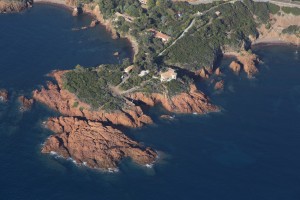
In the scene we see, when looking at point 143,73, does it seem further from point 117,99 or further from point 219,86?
point 219,86

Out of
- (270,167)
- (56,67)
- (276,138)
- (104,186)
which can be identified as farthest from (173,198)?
(56,67)

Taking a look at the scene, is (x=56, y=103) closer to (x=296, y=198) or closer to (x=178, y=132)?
(x=178, y=132)

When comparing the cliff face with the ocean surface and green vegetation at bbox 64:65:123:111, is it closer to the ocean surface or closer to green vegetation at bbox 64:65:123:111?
the ocean surface

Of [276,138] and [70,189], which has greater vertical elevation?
[276,138]

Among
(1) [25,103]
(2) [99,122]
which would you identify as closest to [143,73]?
(2) [99,122]

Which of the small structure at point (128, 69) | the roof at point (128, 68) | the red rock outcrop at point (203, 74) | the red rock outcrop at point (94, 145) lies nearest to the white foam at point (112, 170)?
the red rock outcrop at point (94, 145)

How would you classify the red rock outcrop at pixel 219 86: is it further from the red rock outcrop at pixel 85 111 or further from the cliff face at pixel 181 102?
the red rock outcrop at pixel 85 111
